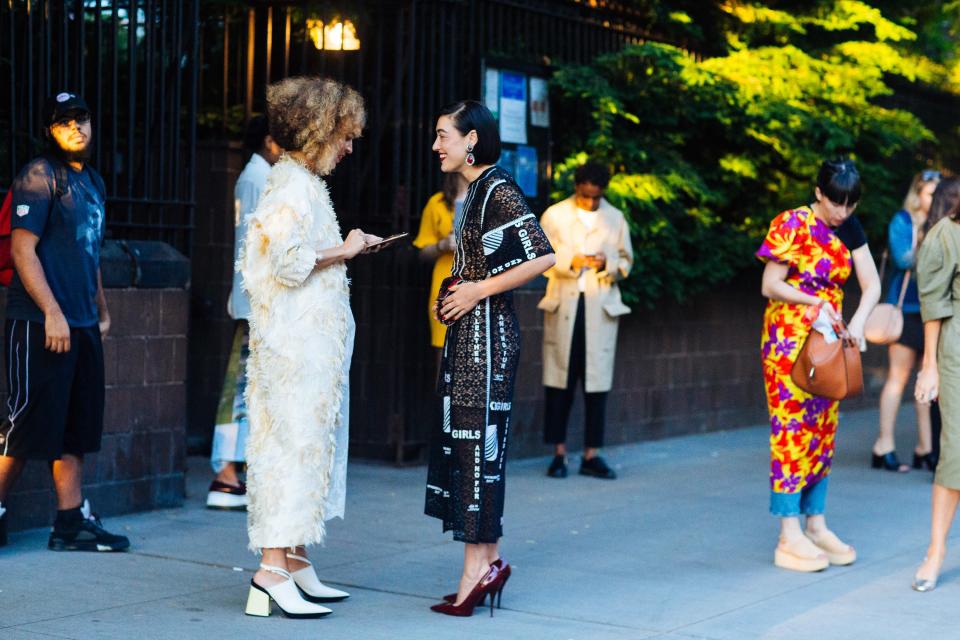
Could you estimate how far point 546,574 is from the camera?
6.71m

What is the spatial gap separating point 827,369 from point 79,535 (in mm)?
3411

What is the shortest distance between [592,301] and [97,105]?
3498mm

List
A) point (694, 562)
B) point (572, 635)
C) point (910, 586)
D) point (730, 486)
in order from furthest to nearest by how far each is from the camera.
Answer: point (730, 486), point (694, 562), point (910, 586), point (572, 635)

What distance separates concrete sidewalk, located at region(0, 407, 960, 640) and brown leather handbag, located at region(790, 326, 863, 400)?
86 centimetres

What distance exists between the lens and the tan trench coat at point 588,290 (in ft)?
31.7

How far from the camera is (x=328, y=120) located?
568cm

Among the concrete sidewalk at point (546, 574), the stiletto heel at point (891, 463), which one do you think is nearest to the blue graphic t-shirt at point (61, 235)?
the concrete sidewalk at point (546, 574)

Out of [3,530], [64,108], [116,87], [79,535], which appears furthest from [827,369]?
[116,87]

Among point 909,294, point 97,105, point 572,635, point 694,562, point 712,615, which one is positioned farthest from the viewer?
point 909,294

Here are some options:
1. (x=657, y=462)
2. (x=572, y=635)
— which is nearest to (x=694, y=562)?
(x=572, y=635)

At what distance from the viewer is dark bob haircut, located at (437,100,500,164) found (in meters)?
5.82

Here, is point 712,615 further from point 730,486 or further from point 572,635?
point 730,486

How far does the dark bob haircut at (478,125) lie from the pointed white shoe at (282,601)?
1755mm

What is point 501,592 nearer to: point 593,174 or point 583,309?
point 583,309
